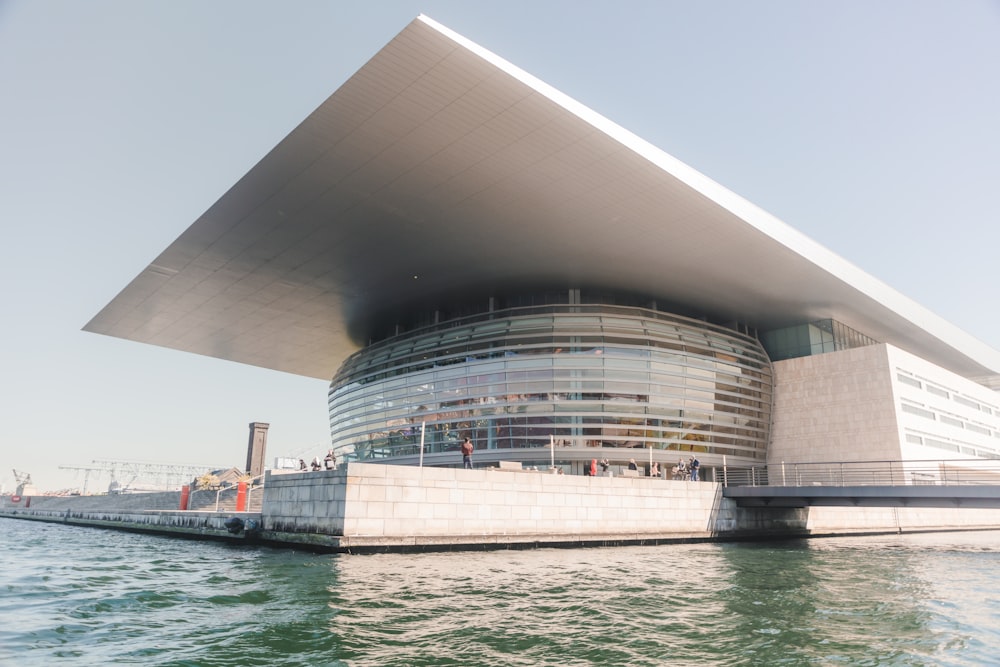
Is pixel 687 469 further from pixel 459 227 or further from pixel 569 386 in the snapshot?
pixel 459 227

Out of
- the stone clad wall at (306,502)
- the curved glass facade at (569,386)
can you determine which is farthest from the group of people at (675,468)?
the stone clad wall at (306,502)

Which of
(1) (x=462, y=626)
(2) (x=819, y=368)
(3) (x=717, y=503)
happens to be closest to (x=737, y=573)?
(1) (x=462, y=626)

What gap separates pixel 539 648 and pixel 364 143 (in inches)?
656

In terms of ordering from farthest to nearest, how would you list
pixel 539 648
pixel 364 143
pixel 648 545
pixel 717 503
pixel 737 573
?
pixel 717 503 → pixel 648 545 → pixel 364 143 → pixel 737 573 → pixel 539 648

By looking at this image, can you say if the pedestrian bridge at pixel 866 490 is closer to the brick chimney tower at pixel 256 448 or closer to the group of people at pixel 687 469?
the group of people at pixel 687 469

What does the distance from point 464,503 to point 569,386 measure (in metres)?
11.6

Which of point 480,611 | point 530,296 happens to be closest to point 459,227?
point 530,296

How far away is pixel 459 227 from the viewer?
25.9m

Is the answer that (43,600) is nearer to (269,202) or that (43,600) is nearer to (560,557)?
(560,557)

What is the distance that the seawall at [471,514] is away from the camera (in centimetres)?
1689

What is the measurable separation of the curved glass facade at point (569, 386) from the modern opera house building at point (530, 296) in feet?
0.34

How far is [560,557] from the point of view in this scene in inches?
679

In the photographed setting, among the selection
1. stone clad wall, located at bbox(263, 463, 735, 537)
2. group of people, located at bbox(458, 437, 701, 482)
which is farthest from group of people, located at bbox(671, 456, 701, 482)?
stone clad wall, located at bbox(263, 463, 735, 537)

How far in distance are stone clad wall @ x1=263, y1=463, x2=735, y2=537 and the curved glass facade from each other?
5854 millimetres
